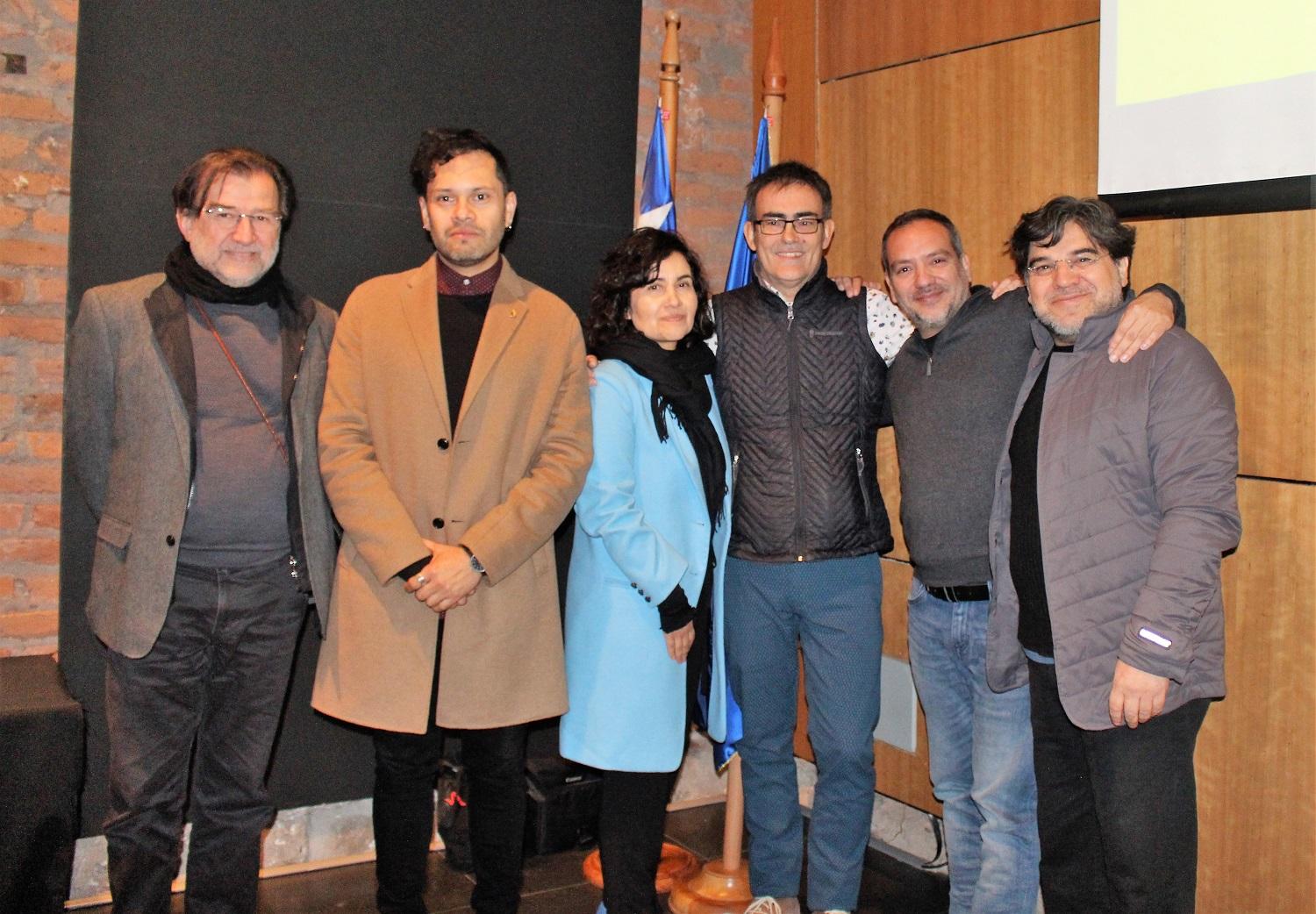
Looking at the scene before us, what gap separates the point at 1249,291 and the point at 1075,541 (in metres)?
0.90

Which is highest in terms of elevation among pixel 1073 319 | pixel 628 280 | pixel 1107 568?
pixel 628 280

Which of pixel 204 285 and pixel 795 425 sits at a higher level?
pixel 204 285

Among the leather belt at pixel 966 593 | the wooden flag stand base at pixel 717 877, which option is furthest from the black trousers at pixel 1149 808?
the wooden flag stand base at pixel 717 877

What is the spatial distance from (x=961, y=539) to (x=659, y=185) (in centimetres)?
155

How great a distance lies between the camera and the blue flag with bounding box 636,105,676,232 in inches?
141

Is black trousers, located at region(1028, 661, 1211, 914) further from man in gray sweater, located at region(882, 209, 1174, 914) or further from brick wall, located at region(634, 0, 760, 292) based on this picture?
brick wall, located at region(634, 0, 760, 292)

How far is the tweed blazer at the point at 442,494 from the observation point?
8.75ft

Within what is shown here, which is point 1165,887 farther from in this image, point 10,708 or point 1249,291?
point 10,708

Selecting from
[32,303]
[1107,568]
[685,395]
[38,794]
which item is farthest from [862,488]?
[32,303]

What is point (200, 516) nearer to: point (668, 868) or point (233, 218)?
Result: point (233, 218)

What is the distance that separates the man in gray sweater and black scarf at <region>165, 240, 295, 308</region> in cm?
160

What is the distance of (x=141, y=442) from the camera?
2598 millimetres

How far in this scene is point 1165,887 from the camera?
2.27m

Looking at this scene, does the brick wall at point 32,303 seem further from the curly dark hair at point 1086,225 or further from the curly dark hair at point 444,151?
the curly dark hair at point 1086,225
